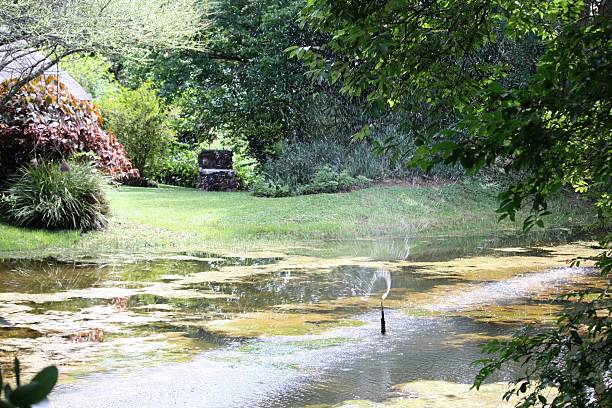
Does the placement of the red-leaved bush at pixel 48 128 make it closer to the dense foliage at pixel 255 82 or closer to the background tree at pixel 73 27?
the background tree at pixel 73 27

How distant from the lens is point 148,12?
460 inches

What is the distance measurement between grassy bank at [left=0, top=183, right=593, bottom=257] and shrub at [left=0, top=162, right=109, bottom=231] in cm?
23

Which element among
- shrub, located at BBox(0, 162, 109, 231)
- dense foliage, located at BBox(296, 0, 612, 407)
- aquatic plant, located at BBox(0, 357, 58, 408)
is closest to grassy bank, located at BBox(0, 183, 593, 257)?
shrub, located at BBox(0, 162, 109, 231)

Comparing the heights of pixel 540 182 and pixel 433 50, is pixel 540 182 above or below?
below

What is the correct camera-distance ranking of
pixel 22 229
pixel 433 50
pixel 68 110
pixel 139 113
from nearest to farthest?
pixel 433 50, pixel 22 229, pixel 68 110, pixel 139 113

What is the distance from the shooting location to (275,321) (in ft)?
21.8

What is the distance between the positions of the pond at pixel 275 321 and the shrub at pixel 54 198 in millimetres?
1596

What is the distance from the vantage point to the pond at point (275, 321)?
4.77 m

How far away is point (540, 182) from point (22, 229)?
33.0 ft

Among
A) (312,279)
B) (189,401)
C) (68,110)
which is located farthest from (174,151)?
(189,401)

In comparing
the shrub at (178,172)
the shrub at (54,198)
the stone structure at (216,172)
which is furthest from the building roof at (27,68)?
the shrub at (178,172)

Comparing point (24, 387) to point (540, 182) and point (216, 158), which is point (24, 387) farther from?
point (216, 158)

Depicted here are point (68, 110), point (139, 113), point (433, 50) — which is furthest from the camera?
point (139, 113)

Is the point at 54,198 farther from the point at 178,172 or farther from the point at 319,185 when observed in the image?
the point at 178,172
